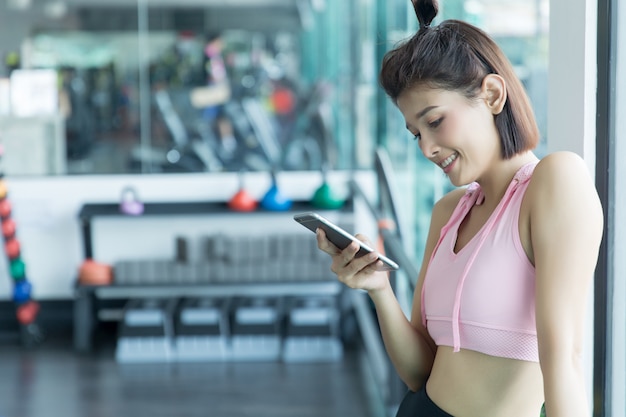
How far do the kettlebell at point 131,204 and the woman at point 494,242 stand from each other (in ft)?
13.2

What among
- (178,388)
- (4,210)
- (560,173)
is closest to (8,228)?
(4,210)

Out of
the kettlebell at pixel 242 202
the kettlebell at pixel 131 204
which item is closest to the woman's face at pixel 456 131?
the kettlebell at pixel 242 202

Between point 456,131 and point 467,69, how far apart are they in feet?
0.27

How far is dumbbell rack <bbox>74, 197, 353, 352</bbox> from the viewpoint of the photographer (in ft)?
16.8

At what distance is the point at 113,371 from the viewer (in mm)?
4824

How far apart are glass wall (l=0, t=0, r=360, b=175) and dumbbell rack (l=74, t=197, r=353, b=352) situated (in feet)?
1.47

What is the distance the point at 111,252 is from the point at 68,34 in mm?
1419

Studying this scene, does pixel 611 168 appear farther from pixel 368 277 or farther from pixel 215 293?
pixel 215 293

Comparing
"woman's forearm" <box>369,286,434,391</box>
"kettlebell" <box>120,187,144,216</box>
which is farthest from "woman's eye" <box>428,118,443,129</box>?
"kettlebell" <box>120,187,144,216</box>

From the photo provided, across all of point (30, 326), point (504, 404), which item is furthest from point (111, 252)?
point (504, 404)

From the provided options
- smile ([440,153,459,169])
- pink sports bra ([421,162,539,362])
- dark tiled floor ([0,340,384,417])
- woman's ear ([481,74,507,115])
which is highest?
woman's ear ([481,74,507,115])

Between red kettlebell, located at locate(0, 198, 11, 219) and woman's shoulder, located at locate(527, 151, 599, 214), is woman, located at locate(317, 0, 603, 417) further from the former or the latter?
red kettlebell, located at locate(0, 198, 11, 219)

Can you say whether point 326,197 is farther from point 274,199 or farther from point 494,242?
point 494,242

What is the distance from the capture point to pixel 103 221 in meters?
5.55
